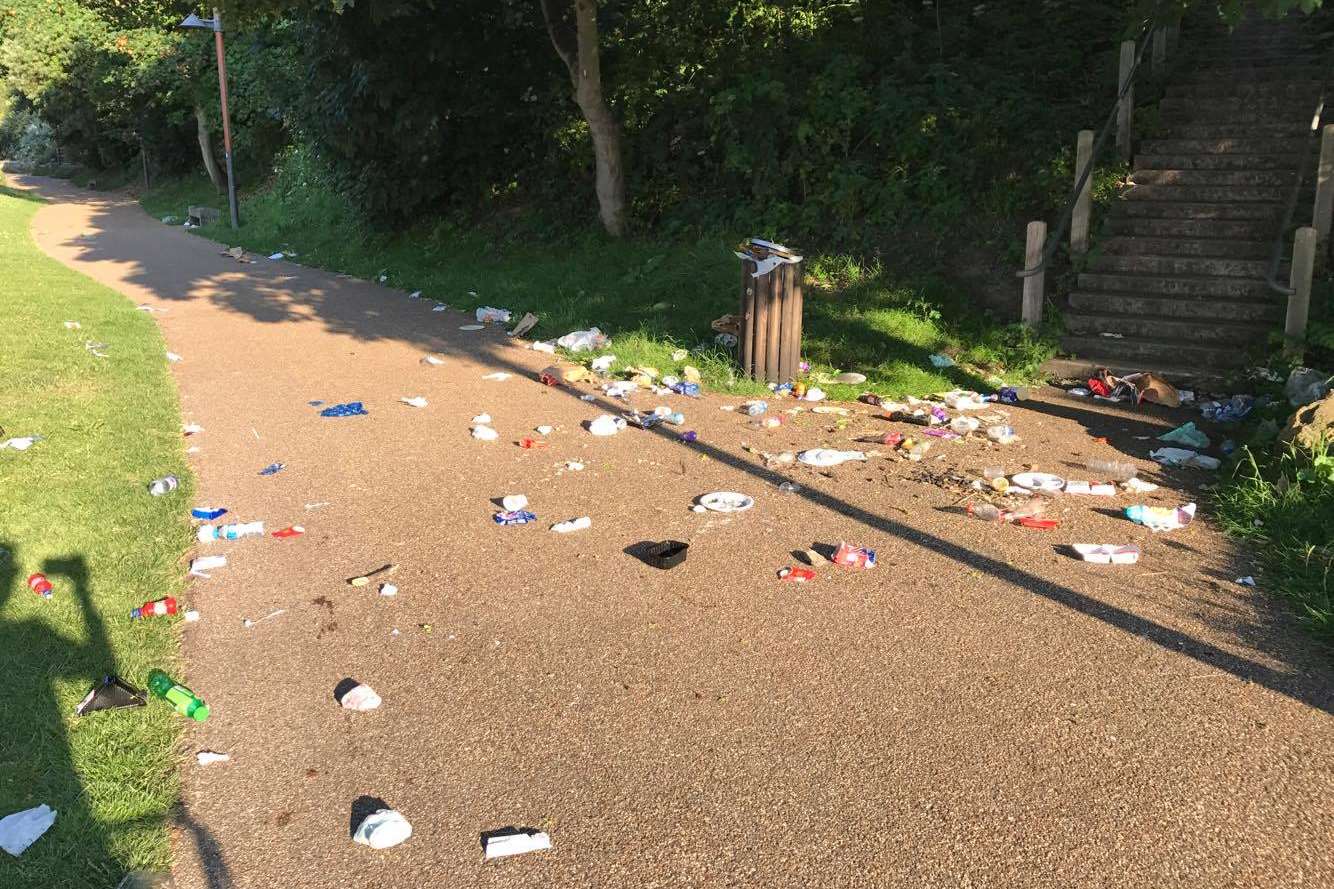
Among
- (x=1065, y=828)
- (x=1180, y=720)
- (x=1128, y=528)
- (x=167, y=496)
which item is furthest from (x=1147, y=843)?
(x=167, y=496)

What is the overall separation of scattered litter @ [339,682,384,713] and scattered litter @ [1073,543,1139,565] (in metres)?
3.40

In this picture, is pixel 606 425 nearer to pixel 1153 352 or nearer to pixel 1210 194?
pixel 1153 352

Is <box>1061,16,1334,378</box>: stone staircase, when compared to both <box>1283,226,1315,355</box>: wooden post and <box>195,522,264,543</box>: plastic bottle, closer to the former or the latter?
<box>1283,226,1315,355</box>: wooden post

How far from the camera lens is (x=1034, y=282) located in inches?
362

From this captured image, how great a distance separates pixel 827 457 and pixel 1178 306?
4292 millimetres

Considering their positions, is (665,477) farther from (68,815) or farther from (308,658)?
(68,815)

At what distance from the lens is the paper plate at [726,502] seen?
5770 mm

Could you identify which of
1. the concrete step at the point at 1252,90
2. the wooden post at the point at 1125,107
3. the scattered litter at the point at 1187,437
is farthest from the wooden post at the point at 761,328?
the concrete step at the point at 1252,90

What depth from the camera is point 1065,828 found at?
3.07 metres

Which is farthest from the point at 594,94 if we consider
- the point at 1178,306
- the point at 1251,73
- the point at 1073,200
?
the point at 1251,73

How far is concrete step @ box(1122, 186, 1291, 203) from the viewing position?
940cm

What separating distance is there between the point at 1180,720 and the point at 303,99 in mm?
15048

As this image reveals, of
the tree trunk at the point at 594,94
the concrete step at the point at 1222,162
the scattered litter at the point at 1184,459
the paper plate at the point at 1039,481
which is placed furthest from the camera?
the tree trunk at the point at 594,94

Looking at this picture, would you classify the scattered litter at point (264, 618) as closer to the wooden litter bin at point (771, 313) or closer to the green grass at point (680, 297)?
the green grass at point (680, 297)
